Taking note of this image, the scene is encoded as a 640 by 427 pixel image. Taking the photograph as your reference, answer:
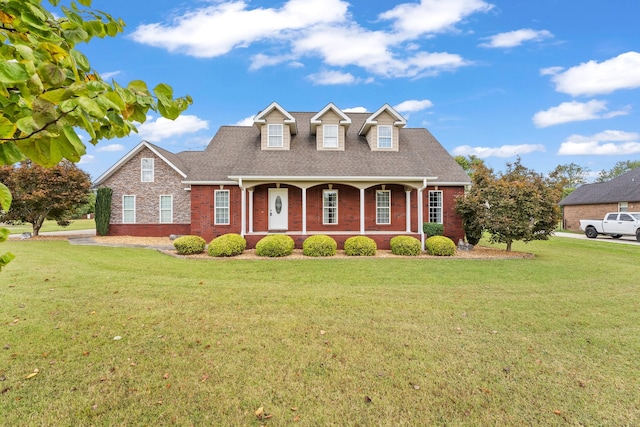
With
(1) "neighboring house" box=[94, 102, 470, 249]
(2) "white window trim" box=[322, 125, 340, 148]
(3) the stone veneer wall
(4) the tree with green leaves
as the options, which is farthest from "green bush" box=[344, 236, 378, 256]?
(3) the stone veneer wall

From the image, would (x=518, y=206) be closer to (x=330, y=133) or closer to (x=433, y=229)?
(x=433, y=229)

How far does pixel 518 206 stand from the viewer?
1303 cm

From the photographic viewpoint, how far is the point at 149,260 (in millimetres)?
→ 11672

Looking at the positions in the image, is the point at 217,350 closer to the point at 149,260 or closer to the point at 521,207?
the point at 149,260

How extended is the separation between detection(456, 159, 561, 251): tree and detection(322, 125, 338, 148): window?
741 cm

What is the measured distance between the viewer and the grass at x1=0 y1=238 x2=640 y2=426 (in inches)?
125

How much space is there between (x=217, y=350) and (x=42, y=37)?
406 cm

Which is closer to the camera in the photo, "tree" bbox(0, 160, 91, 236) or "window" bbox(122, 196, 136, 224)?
"tree" bbox(0, 160, 91, 236)

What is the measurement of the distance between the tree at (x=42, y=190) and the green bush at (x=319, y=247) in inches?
623

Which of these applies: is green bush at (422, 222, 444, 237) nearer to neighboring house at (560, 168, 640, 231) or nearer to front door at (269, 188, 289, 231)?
front door at (269, 188, 289, 231)

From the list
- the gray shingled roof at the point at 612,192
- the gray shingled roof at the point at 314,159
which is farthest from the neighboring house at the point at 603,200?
the gray shingled roof at the point at 314,159

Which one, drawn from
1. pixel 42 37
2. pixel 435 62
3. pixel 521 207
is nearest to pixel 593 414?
pixel 42 37

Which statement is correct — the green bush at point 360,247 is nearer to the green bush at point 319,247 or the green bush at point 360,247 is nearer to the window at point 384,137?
the green bush at point 319,247

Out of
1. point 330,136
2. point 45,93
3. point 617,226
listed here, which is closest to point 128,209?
point 330,136
